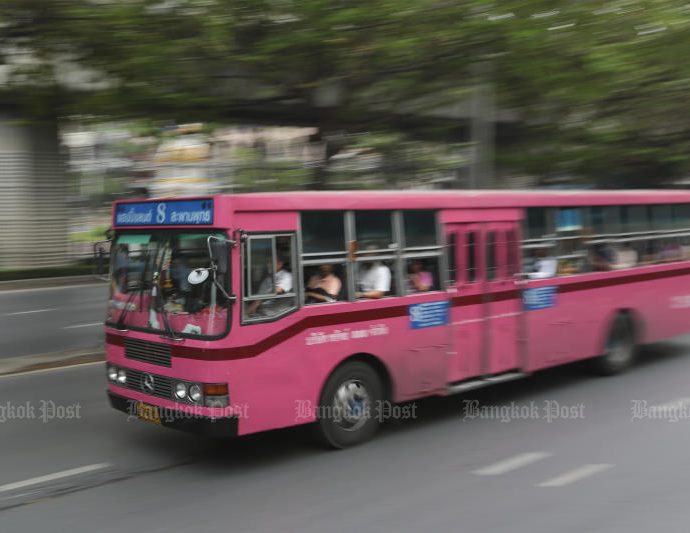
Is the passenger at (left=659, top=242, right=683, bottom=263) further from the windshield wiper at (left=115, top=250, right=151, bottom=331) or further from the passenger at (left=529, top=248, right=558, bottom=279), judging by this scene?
the windshield wiper at (left=115, top=250, right=151, bottom=331)

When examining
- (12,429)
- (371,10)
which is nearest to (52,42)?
(371,10)

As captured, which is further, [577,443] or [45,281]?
[45,281]

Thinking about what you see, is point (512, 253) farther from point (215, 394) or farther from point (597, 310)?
point (215, 394)

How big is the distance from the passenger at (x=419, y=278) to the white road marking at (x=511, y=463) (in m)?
1.92

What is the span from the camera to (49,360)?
10977 mm

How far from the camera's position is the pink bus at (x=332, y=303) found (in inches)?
240

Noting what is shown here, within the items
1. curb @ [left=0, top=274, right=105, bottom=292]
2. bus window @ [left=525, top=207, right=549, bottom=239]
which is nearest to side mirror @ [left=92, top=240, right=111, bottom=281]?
bus window @ [left=525, top=207, right=549, bottom=239]

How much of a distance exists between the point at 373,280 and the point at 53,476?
3.24 metres

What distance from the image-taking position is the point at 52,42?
360 inches

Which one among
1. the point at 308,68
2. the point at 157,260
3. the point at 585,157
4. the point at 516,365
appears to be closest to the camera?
the point at 157,260

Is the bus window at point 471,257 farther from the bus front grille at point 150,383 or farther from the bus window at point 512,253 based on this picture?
the bus front grille at point 150,383

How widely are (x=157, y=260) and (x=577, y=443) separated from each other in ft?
13.5

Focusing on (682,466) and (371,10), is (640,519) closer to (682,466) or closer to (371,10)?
(682,466)

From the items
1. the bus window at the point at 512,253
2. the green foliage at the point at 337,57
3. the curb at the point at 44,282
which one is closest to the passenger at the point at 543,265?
the bus window at the point at 512,253
